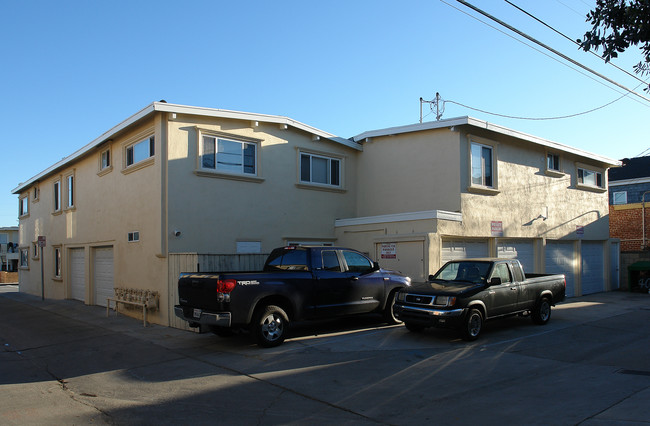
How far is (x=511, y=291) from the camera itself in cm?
1089

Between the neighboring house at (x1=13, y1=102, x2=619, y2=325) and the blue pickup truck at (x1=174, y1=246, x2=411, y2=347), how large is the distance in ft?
7.31

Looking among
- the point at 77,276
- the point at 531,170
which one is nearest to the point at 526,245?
the point at 531,170

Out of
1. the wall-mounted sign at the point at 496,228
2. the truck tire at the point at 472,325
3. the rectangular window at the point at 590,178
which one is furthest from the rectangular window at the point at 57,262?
the rectangular window at the point at 590,178

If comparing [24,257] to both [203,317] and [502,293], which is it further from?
[502,293]

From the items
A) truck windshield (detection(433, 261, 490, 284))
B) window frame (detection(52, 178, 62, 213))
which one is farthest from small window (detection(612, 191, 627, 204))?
window frame (detection(52, 178, 62, 213))

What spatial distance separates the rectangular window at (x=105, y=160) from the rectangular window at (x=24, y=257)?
12.3 metres

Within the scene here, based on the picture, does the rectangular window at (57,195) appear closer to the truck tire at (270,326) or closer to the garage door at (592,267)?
the truck tire at (270,326)

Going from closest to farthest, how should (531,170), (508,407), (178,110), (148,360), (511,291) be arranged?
(508,407), (148,360), (511,291), (178,110), (531,170)

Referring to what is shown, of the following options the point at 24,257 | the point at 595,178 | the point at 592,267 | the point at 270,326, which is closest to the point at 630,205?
the point at 595,178

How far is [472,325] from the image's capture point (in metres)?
9.93

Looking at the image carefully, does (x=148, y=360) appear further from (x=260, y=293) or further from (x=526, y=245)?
(x=526, y=245)

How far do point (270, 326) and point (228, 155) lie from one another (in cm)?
635

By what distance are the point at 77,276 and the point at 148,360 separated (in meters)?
12.5

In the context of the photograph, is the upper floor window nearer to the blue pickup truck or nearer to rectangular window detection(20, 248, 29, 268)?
the blue pickup truck
